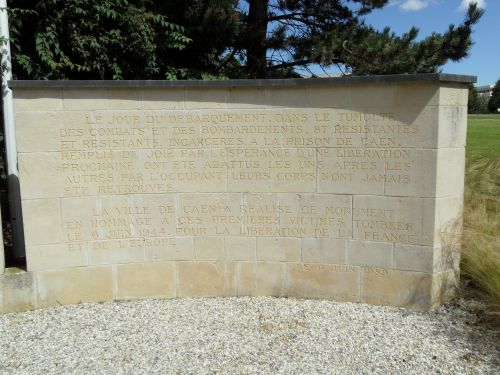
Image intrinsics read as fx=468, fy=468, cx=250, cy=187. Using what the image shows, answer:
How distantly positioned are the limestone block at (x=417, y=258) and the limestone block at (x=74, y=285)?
2907 mm

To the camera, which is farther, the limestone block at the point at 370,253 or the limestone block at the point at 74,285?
the limestone block at the point at 74,285

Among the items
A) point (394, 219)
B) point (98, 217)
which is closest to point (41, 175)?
point (98, 217)

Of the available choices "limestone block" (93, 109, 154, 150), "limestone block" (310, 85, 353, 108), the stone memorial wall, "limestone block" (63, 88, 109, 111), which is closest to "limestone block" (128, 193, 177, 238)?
the stone memorial wall

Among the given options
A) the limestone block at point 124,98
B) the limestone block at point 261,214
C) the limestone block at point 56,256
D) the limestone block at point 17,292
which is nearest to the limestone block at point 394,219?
the limestone block at point 261,214

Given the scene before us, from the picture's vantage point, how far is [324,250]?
4730 millimetres

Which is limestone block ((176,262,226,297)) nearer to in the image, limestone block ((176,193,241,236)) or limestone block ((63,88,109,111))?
limestone block ((176,193,241,236))

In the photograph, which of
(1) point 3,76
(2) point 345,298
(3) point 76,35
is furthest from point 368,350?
(3) point 76,35

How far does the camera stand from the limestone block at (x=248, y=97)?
4.64 metres

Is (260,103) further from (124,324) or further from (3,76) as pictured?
(3,76)

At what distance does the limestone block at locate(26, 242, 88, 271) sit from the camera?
4.66 m

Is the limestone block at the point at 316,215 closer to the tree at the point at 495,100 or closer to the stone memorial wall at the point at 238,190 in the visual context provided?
the stone memorial wall at the point at 238,190

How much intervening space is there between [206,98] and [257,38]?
5106 mm

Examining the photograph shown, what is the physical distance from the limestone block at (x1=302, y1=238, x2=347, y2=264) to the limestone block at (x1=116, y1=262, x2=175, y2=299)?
140 cm

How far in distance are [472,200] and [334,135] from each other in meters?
2.44
